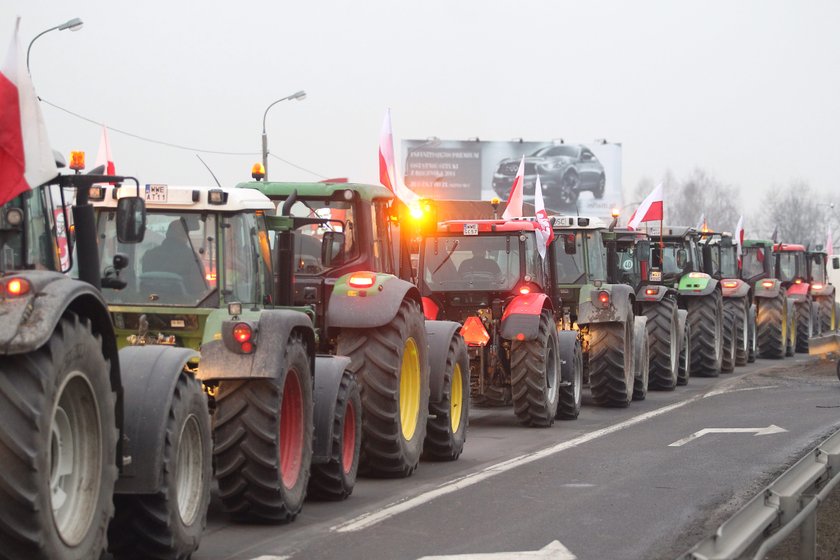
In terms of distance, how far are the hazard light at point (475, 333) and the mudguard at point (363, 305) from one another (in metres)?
5.15

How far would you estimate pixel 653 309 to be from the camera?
79.0 ft

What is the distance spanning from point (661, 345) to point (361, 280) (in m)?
12.3

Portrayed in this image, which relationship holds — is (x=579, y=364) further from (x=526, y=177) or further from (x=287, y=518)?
(x=526, y=177)

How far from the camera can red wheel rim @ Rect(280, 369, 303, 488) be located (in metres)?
10.2

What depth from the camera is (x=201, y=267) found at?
1017 cm

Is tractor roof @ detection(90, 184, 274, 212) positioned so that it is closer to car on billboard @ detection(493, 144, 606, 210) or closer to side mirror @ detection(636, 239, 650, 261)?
side mirror @ detection(636, 239, 650, 261)

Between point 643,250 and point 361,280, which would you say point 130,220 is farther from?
point 643,250

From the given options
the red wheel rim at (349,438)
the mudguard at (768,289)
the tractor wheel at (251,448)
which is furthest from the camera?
the mudguard at (768,289)

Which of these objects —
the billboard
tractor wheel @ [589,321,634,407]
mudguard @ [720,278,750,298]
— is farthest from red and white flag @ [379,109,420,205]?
the billboard

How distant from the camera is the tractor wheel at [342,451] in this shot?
36.2 ft

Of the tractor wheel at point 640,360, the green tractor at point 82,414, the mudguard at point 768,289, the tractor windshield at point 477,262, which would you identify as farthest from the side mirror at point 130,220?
the mudguard at point 768,289

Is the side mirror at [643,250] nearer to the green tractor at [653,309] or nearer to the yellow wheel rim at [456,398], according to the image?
the green tractor at [653,309]

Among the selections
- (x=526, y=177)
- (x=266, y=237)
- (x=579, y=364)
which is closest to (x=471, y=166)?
(x=526, y=177)

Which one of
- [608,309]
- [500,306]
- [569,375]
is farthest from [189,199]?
[608,309]
